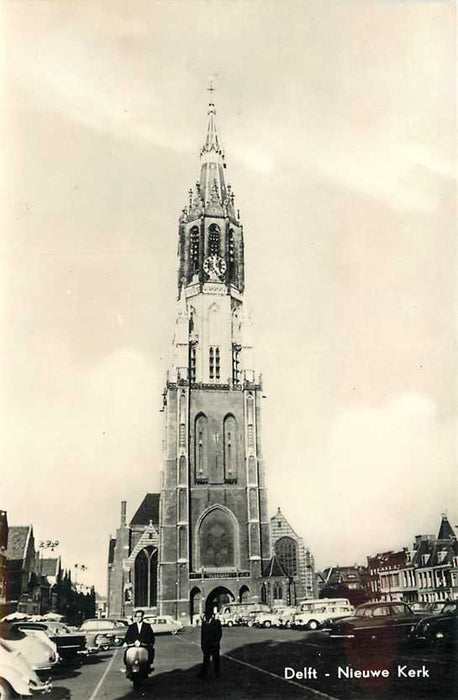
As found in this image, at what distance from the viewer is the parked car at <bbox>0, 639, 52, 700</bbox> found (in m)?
10.6

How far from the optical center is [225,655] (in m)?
16.6

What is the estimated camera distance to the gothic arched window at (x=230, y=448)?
4406 centimetres

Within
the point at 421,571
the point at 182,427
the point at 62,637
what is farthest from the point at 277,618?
the point at 182,427

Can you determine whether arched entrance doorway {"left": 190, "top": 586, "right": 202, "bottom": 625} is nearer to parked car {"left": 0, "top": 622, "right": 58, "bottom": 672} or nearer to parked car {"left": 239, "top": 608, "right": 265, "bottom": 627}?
parked car {"left": 239, "top": 608, "right": 265, "bottom": 627}

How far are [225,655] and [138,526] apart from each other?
32.4m

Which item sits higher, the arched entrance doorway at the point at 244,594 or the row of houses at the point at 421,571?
the row of houses at the point at 421,571

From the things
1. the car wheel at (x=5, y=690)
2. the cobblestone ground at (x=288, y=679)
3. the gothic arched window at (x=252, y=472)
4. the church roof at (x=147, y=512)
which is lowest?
the cobblestone ground at (x=288, y=679)

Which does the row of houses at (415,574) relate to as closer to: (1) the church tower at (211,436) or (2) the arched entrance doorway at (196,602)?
(1) the church tower at (211,436)

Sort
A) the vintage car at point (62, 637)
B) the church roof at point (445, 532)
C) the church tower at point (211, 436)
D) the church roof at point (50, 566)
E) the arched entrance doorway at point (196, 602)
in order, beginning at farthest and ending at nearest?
the church roof at point (50, 566)
the church tower at point (211, 436)
the arched entrance doorway at point (196, 602)
the church roof at point (445, 532)
the vintage car at point (62, 637)

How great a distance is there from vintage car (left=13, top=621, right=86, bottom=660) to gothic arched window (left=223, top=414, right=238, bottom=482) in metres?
27.4

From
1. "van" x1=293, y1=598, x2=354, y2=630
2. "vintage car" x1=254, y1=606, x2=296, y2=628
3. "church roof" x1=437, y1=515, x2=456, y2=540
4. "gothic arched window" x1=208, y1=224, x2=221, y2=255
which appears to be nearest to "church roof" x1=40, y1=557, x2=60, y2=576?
"vintage car" x1=254, y1=606, x2=296, y2=628

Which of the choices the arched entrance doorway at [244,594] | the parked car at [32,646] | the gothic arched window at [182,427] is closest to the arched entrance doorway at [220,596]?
the arched entrance doorway at [244,594]

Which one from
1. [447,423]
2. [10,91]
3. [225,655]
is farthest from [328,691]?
[10,91]

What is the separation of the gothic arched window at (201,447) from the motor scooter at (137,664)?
103 ft
